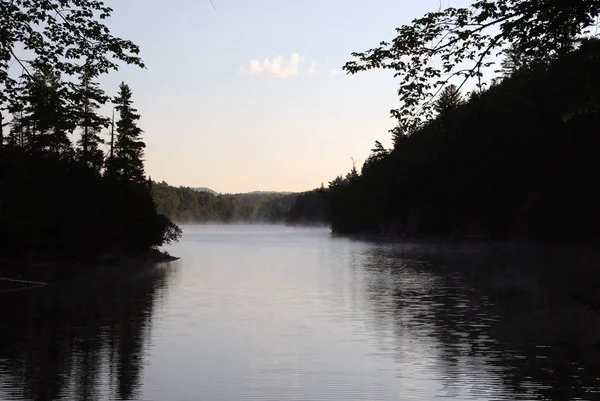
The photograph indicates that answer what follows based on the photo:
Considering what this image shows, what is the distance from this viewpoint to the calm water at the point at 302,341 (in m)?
15.1

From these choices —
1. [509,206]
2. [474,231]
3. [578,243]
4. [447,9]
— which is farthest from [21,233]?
[474,231]

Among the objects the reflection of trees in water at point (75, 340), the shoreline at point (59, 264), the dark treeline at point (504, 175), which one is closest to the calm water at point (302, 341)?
the reflection of trees in water at point (75, 340)

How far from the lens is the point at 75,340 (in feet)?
70.2

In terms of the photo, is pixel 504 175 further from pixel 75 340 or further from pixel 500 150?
pixel 75 340

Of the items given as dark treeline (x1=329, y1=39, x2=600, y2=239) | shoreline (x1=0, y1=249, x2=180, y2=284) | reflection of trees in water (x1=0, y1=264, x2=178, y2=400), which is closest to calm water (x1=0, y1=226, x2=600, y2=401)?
reflection of trees in water (x1=0, y1=264, x2=178, y2=400)

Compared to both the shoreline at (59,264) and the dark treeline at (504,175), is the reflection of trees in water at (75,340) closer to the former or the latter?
the shoreline at (59,264)

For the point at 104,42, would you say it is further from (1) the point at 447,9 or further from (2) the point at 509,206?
(2) the point at 509,206

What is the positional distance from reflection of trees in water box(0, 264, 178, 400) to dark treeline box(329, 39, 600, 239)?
30.4m

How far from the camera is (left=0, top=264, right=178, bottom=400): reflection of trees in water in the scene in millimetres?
15133

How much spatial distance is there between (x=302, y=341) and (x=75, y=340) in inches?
246

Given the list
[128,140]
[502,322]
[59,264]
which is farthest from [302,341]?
[128,140]

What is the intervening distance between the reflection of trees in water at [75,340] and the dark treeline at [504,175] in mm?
30449

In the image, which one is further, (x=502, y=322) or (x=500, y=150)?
(x=500, y=150)

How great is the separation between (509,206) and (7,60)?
97.8 meters
